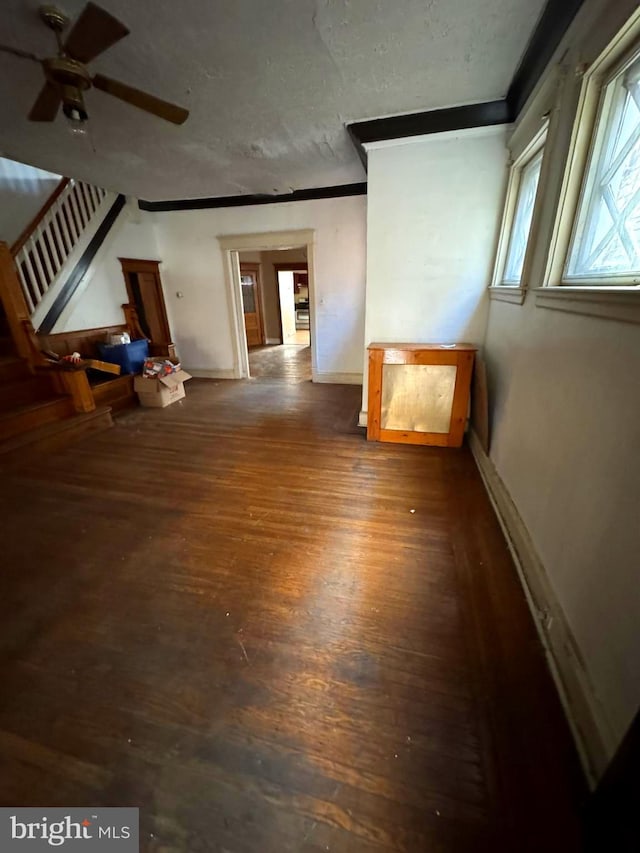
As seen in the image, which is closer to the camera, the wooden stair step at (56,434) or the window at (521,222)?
the window at (521,222)

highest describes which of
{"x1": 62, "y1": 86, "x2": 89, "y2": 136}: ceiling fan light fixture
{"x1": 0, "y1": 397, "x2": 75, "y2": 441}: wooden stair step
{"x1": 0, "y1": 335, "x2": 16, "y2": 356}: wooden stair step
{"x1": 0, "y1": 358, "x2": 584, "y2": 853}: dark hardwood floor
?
{"x1": 62, "y1": 86, "x2": 89, "y2": 136}: ceiling fan light fixture

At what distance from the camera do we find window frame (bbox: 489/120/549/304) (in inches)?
79.1

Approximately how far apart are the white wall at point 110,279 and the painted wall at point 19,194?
735mm

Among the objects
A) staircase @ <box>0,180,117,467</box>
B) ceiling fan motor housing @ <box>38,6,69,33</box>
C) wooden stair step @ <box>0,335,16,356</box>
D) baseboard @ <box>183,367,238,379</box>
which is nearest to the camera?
ceiling fan motor housing @ <box>38,6,69,33</box>

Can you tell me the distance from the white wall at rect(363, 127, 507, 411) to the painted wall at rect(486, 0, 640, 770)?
0.63 metres

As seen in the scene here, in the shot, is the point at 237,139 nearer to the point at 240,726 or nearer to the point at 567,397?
the point at 567,397

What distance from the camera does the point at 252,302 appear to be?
8.09m

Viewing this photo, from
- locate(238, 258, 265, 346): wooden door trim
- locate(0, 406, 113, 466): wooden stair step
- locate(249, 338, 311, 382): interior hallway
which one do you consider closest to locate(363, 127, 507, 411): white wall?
locate(249, 338, 311, 382): interior hallway

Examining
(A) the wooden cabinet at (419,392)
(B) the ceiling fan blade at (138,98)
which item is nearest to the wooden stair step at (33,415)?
(B) the ceiling fan blade at (138,98)

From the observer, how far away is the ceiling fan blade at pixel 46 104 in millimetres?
1813

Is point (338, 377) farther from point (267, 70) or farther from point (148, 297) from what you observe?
point (267, 70)

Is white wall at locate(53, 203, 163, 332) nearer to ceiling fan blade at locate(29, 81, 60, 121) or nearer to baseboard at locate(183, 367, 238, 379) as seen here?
baseboard at locate(183, 367, 238, 379)

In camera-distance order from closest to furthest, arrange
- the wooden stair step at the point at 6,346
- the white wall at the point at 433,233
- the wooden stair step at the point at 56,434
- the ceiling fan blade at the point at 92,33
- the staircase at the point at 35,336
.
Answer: the ceiling fan blade at the point at 92,33, the white wall at the point at 433,233, the wooden stair step at the point at 56,434, the staircase at the point at 35,336, the wooden stair step at the point at 6,346

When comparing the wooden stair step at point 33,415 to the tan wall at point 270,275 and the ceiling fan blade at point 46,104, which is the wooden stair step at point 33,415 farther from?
the tan wall at point 270,275
